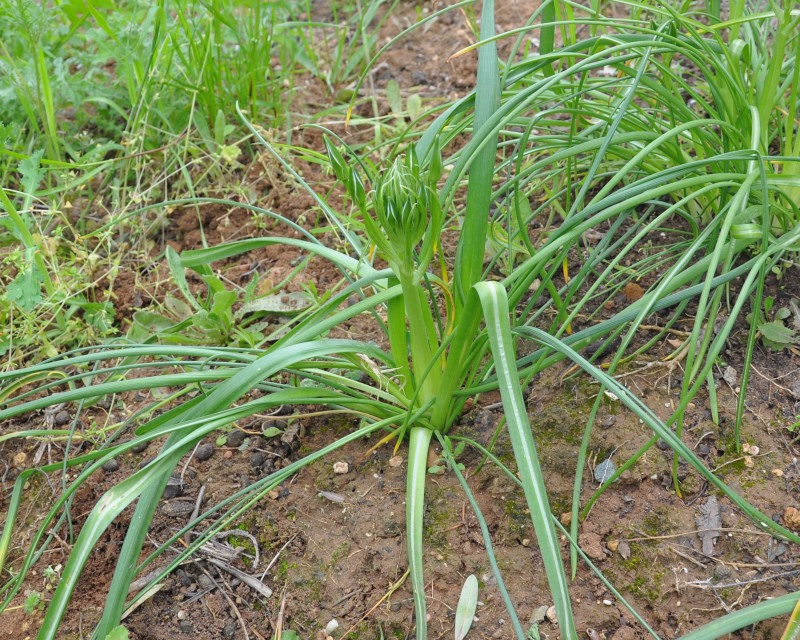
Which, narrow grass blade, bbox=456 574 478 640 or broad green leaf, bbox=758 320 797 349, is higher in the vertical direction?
broad green leaf, bbox=758 320 797 349

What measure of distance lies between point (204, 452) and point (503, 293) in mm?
818

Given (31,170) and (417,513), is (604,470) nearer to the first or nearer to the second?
(417,513)

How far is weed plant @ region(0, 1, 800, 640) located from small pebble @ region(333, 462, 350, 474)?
11 cm

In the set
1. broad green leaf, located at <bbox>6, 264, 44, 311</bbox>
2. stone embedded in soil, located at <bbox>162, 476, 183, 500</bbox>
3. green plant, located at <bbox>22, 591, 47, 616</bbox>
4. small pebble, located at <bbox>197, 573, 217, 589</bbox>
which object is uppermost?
broad green leaf, located at <bbox>6, 264, 44, 311</bbox>

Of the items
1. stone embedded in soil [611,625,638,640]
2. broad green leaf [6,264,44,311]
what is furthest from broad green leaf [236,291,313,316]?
stone embedded in soil [611,625,638,640]

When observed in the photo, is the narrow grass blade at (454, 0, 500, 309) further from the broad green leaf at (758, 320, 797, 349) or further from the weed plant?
the broad green leaf at (758, 320, 797, 349)

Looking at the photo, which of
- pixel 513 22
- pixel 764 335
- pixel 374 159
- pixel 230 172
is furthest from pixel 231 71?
pixel 764 335

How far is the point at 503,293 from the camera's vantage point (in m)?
1.12

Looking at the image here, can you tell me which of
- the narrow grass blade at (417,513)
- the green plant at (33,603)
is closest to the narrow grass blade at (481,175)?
the narrow grass blade at (417,513)

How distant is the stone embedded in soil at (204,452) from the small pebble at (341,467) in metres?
0.28

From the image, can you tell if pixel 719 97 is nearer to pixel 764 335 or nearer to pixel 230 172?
pixel 764 335

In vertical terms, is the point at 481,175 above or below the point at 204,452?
above

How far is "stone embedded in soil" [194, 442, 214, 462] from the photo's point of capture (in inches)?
64.0

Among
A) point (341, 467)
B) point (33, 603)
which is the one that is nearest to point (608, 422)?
point (341, 467)
